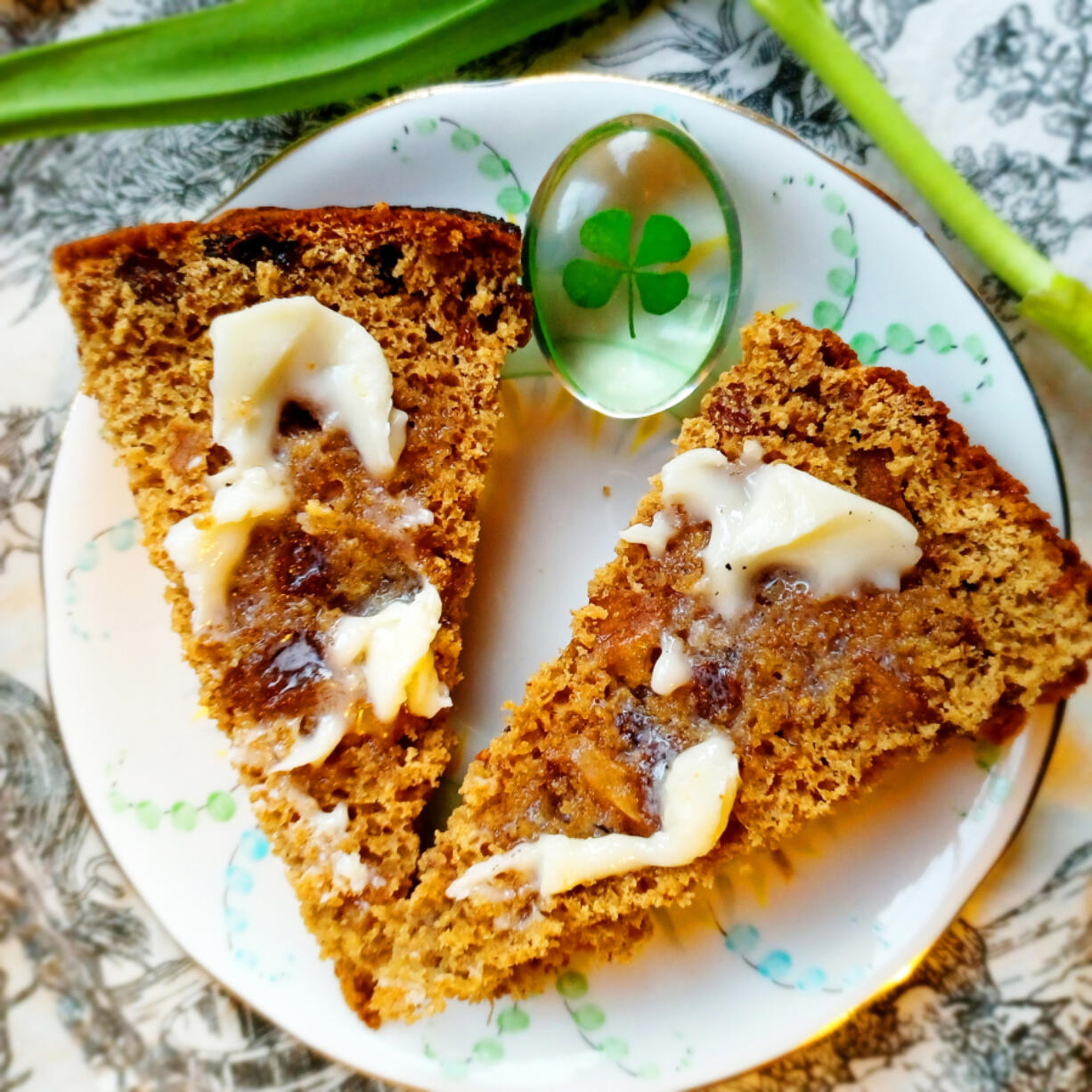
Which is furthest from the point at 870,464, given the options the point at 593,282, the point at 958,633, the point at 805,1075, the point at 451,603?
the point at 805,1075

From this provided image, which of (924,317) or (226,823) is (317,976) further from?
(924,317)

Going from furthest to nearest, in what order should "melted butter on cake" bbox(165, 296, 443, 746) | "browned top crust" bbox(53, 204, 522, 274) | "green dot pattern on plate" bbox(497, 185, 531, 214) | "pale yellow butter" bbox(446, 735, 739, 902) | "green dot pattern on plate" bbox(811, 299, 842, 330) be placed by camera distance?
"green dot pattern on plate" bbox(497, 185, 531, 214) < "green dot pattern on plate" bbox(811, 299, 842, 330) < "browned top crust" bbox(53, 204, 522, 274) < "melted butter on cake" bbox(165, 296, 443, 746) < "pale yellow butter" bbox(446, 735, 739, 902)

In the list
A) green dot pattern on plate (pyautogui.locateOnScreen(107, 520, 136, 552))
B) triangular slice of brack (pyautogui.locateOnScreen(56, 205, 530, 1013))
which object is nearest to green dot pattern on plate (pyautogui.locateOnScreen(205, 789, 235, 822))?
triangular slice of brack (pyautogui.locateOnScreen(56, 205, 530, 1013))

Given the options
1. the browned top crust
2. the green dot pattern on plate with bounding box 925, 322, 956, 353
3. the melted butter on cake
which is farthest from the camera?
the green dot pattern on plate with bounding box 925, 322, 956, 353

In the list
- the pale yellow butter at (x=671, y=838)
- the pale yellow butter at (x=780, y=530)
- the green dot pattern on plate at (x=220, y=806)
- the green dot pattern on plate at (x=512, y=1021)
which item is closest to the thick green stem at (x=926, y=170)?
the pale yellow butter at (x=780, y=530)

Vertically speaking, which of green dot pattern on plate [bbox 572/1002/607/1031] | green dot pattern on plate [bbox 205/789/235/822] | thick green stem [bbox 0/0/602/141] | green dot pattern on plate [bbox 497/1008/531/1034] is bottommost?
green dot pattern on plate [bbox 572/1002/607/1031]

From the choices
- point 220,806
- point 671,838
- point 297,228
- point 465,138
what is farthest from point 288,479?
point 671,838

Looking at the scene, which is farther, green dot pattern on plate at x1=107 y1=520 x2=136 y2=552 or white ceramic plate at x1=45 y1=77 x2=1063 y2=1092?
green dot pattern on plate at x1=107 y1=520 x2=136 y2=552

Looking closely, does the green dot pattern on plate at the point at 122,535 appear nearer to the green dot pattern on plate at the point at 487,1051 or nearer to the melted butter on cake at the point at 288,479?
the melted butter on cake at the point at 288,479

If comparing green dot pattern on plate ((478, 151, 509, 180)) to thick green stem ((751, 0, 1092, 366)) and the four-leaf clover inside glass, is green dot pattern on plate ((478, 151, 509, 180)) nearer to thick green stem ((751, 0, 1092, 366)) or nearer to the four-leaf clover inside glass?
the four-leaf clover inside glass

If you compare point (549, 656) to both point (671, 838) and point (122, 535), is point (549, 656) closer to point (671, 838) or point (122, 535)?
point (671, 838)
